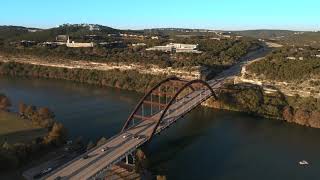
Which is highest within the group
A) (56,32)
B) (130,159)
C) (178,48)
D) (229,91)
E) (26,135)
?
(56,32)

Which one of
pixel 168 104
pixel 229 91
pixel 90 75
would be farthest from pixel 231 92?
pixel 90 75

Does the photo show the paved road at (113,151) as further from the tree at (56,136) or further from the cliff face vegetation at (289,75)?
the cliff face vegetation at (289,75)

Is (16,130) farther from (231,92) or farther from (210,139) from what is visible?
(231,92)

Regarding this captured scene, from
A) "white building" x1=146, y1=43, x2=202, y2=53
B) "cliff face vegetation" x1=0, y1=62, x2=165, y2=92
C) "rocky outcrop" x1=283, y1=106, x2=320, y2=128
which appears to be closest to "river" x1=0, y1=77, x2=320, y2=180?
"rocky outcrop" x1=283, y1=106, x2=320, y2=128

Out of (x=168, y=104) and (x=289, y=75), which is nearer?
(x=168, y=104)

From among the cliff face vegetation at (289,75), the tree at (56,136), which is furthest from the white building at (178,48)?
the tree at (56,136)

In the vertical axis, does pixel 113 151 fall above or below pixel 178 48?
below
